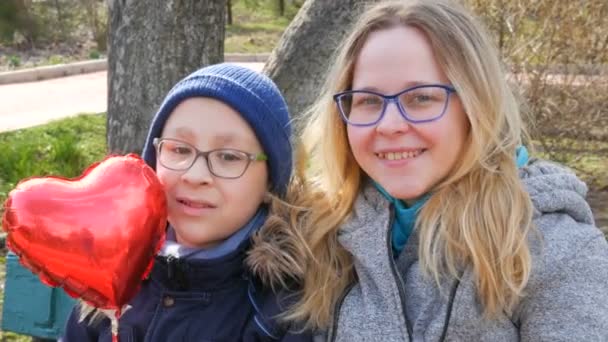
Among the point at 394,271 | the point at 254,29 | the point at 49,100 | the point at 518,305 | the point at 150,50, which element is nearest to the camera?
the point at 518,305

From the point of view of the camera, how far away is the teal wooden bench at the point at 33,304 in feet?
10.9

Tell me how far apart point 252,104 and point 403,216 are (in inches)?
18.5

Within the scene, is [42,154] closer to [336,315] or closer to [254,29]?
[336,315]

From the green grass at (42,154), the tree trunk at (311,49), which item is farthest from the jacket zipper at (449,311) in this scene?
the green grass at (42,154)

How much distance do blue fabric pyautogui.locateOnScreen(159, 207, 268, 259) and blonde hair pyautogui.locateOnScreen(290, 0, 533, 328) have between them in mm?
204

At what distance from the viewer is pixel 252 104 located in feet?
7.59

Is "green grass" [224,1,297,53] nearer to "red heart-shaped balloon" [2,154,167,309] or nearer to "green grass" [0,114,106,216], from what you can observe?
"green grass" [0,114,106,216]

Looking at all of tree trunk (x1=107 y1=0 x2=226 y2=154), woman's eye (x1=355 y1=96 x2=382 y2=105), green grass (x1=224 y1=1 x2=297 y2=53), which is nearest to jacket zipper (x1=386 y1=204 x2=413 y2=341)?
woman's eye (x1=355 y1=96 x2=382 y2=105)

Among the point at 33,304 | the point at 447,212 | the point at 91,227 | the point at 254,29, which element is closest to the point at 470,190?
the point at 447,212

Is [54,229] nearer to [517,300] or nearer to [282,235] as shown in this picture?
[282,235]

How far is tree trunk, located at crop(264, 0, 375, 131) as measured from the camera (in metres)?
4.58

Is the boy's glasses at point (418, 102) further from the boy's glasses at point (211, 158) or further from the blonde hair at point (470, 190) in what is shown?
the boy's glasses at point (211, 158)

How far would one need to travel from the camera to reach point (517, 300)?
2.01 metres

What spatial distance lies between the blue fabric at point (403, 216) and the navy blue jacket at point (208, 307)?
0.31 m
